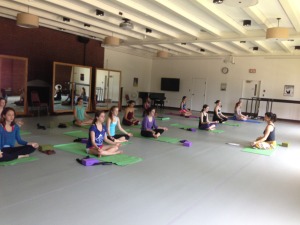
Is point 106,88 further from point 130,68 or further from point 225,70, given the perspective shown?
point 225,70

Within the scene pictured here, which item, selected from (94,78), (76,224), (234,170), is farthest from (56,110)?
(76,224)

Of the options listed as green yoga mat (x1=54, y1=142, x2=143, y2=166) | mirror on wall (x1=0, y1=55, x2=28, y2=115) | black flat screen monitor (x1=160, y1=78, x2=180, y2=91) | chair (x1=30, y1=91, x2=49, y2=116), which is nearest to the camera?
green yoga mat (x1=54, y1=142, x2=143, y2=166)

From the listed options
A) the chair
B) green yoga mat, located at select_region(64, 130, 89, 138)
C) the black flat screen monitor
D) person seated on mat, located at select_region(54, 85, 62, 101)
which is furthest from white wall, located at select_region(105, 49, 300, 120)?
green yoga mat, located at select_region(64, 130, 89, 138)

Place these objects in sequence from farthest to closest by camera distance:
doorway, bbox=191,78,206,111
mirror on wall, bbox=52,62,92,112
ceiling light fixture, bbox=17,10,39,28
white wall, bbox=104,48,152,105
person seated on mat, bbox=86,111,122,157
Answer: doorway, bbox=191,78,206,111 → white wall, bbox=104,48,152,105 → mirror on wall, bbox=52,62,92,112 → ceiling light fixture, bbox=17,10,39,28 → person seated on mat, bbox=86,111,122,157

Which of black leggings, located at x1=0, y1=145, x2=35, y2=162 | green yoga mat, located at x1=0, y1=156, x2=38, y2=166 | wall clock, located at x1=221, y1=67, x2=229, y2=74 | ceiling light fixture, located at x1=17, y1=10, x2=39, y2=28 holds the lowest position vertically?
green yoga mat, located at x1=0, y1=156, x2=38, y2=166

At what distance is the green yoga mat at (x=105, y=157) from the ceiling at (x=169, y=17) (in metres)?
3.06

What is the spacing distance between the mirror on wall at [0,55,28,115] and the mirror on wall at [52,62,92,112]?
3.44 ft

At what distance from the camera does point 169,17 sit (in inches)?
296

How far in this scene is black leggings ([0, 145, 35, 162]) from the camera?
4.01 metres

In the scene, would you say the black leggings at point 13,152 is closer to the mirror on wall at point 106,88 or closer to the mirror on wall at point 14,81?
the mirror on wall at point 14,81

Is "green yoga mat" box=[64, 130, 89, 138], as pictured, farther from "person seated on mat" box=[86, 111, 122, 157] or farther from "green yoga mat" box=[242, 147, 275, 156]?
"green yoga mat" box=[242, 147, 275, 156]

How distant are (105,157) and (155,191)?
4.91 ft

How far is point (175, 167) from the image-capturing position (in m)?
4.36

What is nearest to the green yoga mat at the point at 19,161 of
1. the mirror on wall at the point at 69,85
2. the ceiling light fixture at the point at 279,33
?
the mirror on wall at the point at 69,85
